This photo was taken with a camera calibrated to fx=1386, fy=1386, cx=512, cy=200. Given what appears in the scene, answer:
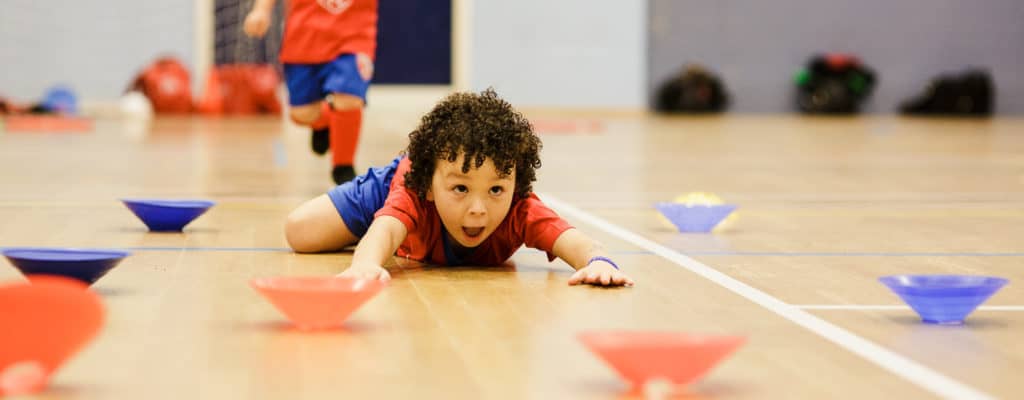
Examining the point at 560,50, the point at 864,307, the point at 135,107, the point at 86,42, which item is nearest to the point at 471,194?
the point at 864,307

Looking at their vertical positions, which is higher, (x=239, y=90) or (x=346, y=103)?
(x=346, y=103)

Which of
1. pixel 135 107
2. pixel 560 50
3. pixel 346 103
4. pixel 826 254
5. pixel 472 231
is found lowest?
pixel 135 107

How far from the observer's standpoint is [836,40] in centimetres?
1512

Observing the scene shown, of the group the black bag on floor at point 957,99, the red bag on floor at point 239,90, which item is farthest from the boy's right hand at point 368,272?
the black bag on floor at point 957,99

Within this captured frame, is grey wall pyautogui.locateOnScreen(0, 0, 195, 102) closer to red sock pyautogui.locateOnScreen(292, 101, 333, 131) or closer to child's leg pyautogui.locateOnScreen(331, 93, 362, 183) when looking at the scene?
red sock pyautogui.locateOnScreen(292, 101, 333, 131)

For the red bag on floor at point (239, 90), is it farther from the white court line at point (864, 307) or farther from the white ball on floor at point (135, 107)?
the white court line at point (864, 307)

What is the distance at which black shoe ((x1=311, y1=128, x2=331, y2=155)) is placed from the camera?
17.4 ft

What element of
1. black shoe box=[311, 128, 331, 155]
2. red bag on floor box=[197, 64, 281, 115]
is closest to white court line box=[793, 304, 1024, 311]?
black shoe box=[311, 128, 331, 155]

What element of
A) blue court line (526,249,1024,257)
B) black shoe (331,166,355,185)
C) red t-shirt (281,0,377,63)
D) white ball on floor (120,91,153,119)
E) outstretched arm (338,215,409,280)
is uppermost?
red t-shirt (281,0,377,63)

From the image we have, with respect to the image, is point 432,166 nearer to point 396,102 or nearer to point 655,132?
point 655,132

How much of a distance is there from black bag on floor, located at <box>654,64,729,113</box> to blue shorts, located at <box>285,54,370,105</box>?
9.98 meters

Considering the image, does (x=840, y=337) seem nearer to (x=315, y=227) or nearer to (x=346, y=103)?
(x=315, y=227)

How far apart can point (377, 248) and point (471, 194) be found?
8.6 inches

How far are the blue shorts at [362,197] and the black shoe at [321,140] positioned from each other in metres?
2.10
